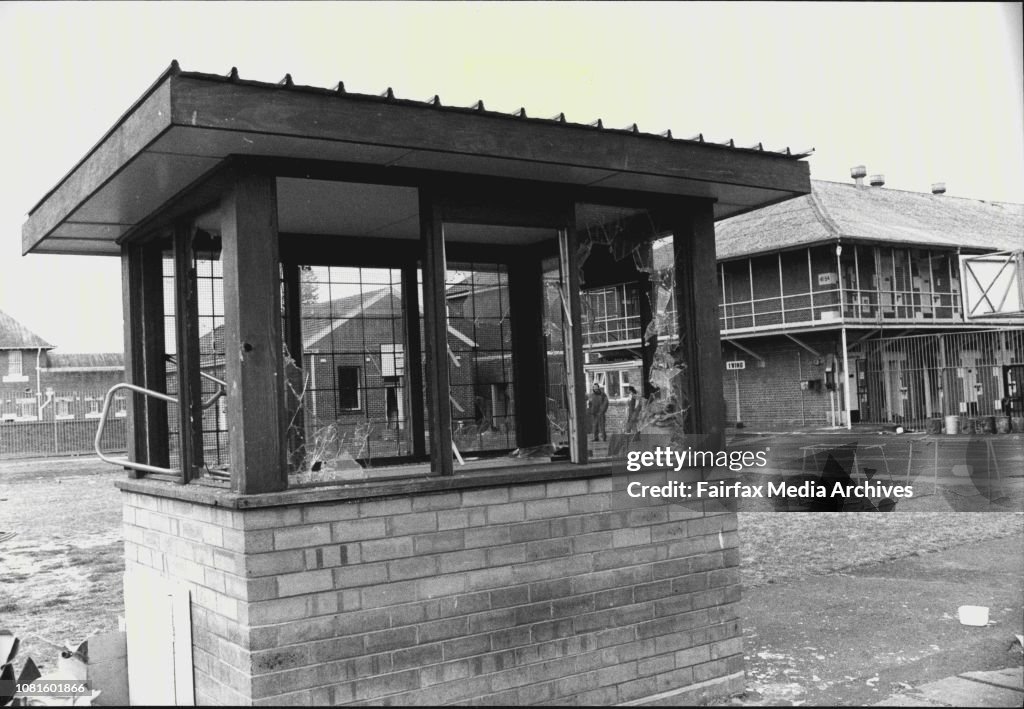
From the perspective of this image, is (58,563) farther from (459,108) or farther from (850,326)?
(850,326)

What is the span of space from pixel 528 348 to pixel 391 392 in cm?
131

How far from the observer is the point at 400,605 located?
5055mm

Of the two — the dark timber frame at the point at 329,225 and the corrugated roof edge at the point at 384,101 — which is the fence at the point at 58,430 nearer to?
the dark timber frame at the point at 329,225

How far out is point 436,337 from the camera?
17.5ft

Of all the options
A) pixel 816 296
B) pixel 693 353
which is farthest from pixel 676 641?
pixel 816 296

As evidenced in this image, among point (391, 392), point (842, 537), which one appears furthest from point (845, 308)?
point (391, 392)

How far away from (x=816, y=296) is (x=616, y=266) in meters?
26.8

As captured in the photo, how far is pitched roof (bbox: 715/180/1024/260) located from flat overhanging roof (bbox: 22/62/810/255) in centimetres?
2492

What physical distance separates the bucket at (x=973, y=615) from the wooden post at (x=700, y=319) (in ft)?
10.9

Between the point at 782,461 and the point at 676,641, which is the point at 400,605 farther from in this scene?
the point at 782,461

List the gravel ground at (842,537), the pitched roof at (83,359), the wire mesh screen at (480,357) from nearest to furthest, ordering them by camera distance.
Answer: the wire mesh screen at (480,357), the gravel ground at (842,537), the pitched roof at (83,359)

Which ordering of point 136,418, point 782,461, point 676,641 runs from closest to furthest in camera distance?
point 676,641
point 136,418
point 782,461

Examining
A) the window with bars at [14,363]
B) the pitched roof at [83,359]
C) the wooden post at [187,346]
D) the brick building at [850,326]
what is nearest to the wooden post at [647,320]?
the wooden post at [187,346]

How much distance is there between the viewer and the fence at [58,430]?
37875mm
